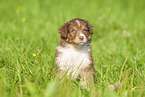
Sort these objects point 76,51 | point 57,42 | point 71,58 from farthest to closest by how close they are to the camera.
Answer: point 57,42 → point 76,51 → point 71,58

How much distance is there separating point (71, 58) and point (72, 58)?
0.02m

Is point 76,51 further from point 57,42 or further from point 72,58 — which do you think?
point 57,42

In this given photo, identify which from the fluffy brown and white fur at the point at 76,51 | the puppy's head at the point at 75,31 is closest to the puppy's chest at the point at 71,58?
the fluffy brown and white fur at the point at 76,51

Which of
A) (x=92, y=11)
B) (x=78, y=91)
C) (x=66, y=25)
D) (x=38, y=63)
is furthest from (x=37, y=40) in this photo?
(x=92, y=11)

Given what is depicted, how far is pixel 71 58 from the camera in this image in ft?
14.2

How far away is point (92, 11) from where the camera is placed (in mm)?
9562

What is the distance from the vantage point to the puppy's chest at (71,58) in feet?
14.1

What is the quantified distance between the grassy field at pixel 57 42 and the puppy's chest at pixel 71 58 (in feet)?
0.84

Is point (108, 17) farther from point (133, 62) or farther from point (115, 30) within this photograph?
point (133, 62)

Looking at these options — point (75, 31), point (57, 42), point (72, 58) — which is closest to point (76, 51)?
point (72, 58)

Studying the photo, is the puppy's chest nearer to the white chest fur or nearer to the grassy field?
the white chest fur

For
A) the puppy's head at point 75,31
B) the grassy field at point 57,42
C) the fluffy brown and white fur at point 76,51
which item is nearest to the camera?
the grassy field at point 57,42

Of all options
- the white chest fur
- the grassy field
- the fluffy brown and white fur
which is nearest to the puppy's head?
the fluffy brown and white fur

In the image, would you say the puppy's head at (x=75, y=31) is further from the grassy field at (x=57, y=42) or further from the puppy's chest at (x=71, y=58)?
the grassy field at (x=57, y=42)
